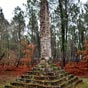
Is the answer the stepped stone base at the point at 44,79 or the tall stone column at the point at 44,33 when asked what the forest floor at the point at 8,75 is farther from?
the tall stone column at the point at 44,33

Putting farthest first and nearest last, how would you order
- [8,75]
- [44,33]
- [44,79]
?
[8,75]
[44,33]
[44,79]

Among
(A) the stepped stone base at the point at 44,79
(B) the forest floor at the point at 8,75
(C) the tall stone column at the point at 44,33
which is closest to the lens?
(A) the stepped stone base at the point at 44,79

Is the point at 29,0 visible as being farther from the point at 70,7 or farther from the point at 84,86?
the point at 84,86

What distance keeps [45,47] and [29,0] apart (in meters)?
25.2

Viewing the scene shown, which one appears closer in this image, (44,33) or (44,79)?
(44,79)

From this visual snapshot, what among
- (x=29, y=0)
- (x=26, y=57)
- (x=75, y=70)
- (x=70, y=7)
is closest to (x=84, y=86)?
(x=75, y=70)

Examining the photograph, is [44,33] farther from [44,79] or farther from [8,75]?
[8,75]

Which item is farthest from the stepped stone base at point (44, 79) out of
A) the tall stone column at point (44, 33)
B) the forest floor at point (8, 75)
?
the forest floor at point (8, 75)

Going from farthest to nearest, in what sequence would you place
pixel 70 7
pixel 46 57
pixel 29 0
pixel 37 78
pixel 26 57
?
pixel 26 57 < pixel 29 0 < pixel 70 7 < pixel 46 57 < pixel 37 78

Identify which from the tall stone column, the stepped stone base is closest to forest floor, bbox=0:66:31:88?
the stepped stone base

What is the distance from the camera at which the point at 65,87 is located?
1416 centimetres

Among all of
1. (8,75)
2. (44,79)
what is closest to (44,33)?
(44,79)

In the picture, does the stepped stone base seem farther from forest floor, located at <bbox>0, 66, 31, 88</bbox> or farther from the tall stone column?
forest floor, located at <bbox>0, 66, 31, 88</bbox>

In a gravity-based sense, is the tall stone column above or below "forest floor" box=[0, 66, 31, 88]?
above
